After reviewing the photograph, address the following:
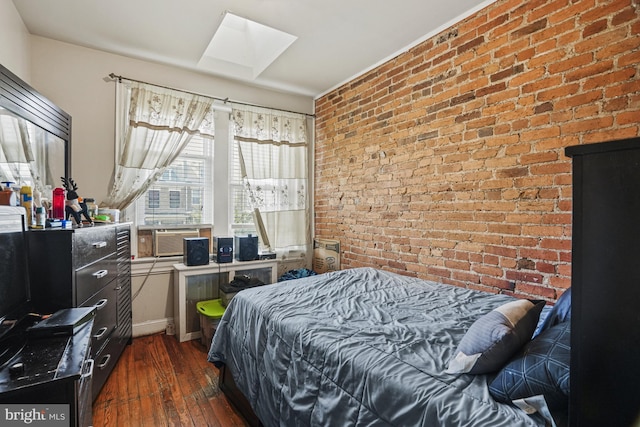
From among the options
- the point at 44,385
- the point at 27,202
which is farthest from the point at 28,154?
the point at 44,385

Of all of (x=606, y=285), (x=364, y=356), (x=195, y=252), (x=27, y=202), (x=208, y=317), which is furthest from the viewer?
(x=195, y=252)

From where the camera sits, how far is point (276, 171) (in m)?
3.77

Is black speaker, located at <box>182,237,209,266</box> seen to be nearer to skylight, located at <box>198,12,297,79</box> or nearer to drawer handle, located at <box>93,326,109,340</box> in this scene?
drawer handle, located at <box>93,326,109,340</box>

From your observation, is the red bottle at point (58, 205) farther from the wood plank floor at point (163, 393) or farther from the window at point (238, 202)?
the window at point (238, 202)

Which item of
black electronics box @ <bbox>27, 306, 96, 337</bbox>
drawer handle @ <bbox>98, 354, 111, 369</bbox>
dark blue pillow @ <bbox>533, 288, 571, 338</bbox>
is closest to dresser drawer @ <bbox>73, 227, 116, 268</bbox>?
black electronics box @ <bbox>27, 306, 96, 337</bbox>

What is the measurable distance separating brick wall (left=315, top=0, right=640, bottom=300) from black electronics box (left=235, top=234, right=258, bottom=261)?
3.80 ft

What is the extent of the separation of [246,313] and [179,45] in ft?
7.89

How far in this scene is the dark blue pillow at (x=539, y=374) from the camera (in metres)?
0.81

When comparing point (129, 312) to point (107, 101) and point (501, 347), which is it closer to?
point (107, 101)

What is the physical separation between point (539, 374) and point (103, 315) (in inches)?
93.7

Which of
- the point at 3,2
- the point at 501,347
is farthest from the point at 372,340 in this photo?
the point at 3,2

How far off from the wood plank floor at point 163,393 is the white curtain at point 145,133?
55.9 inches

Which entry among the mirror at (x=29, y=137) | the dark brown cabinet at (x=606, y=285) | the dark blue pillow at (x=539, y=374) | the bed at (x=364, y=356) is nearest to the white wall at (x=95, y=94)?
the mirror at (x=29, y=137)

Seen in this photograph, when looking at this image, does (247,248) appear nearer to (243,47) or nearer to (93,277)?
(93,277)
